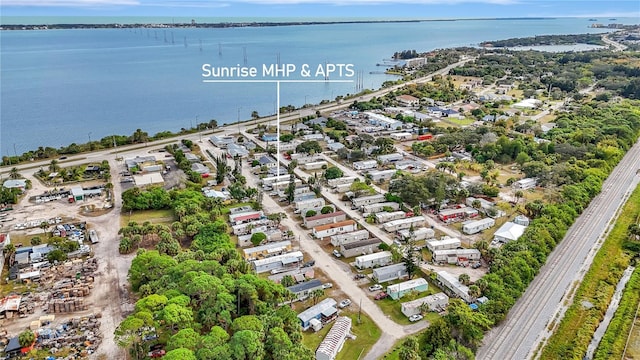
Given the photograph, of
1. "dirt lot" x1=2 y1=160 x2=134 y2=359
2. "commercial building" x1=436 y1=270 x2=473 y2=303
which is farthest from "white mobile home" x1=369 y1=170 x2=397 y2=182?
"dirt lot" x1=2 y1=160 x2=134 y2=359

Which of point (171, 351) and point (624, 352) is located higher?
point (171, 351)

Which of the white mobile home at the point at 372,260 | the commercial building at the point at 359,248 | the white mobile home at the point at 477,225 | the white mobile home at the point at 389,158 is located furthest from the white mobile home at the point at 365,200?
the white mobile home at the point at 389,158

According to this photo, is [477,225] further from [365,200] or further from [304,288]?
[304,288]

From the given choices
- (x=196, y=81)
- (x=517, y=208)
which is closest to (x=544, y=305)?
(x=517, y=208)

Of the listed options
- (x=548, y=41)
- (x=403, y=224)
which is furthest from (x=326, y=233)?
(x=548, y=41)

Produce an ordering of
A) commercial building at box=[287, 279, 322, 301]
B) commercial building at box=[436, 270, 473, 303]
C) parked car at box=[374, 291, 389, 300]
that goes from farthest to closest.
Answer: parked car at box=[374, 291, 389, 300] < commercial building at box=[287, 279, 322, 301] < commercial building at box=[436, 270, 473, 303]

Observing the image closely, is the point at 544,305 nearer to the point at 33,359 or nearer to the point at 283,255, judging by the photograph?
the point at 283,255

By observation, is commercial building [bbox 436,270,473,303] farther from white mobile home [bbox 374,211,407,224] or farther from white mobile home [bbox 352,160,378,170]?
white mobile home [bbox 352,160,378,170]
